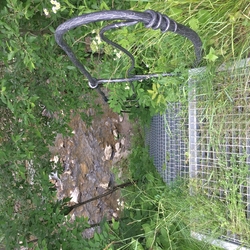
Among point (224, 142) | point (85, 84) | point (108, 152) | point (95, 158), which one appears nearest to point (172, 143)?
point (224, 142)

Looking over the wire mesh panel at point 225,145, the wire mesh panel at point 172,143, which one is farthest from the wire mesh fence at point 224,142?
the wire mesh panel at point 172,143

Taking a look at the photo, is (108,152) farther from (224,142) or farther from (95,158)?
(224,142)

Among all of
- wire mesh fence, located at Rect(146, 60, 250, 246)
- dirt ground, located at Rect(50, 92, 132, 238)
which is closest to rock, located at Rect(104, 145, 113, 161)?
dirt ground, located at Rect(50, 92, 132, 238)

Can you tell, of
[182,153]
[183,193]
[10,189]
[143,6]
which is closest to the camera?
[143,6]

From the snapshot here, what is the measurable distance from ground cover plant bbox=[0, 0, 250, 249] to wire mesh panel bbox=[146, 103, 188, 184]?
70mm

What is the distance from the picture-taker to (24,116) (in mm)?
1463

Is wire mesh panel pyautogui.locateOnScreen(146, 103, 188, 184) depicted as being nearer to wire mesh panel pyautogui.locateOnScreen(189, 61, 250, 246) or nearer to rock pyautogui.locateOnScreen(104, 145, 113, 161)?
wire mesh panel pyautogui.locateOnScreen(189, 61, 250, 246)

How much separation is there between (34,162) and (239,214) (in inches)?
50.9

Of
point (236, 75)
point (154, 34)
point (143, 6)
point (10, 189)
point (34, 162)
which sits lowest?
point (10, 189)

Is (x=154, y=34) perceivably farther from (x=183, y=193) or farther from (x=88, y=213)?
(x=88, y=213)

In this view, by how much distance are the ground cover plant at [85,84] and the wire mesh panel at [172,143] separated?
0.23 ft

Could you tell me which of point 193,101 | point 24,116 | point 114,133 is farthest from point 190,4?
point 114,133

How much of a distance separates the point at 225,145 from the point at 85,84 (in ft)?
3.22

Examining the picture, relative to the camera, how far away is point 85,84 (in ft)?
6.23
